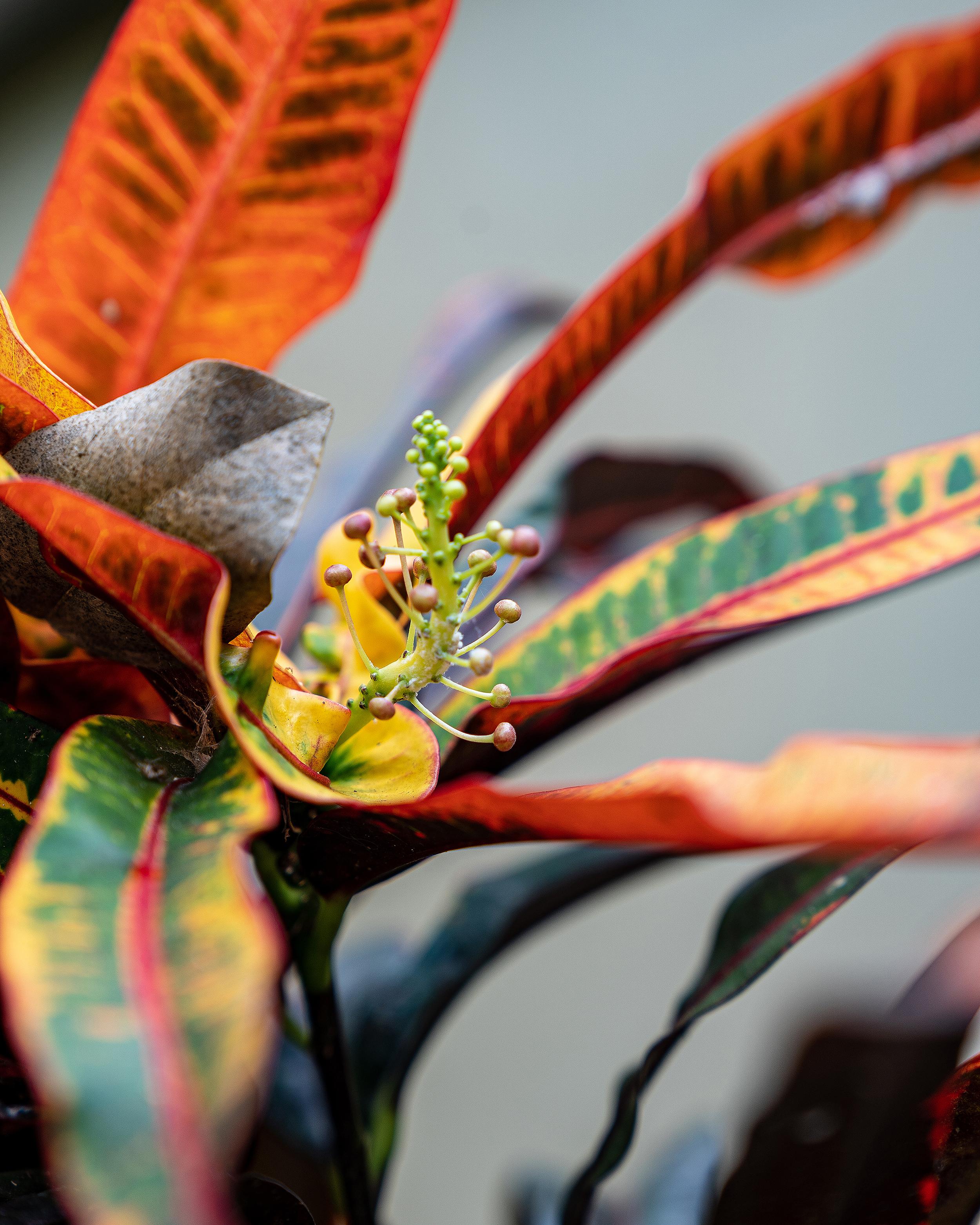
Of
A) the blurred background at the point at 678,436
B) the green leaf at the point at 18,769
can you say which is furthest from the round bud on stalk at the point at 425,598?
the blurred background at the point at 678,436

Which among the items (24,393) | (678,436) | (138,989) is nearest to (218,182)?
(24,393)

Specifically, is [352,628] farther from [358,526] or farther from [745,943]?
[745,943]

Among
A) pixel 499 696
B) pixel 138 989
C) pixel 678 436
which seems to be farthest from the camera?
pixel 678 436

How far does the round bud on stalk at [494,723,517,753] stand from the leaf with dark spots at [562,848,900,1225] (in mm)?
106

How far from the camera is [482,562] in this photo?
0.79ft

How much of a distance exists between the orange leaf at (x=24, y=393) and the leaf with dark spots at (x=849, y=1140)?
0.81 ft

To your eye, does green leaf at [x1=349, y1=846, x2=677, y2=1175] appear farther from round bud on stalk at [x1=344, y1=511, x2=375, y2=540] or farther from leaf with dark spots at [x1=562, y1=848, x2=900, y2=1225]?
round bud on stalk at [x1=344, y1=511, x2=375, y2=540]

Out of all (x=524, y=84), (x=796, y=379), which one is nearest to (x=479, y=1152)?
(x=796, y=379)

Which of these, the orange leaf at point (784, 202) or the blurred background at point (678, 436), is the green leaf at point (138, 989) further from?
the blurred background at point (678, 436)

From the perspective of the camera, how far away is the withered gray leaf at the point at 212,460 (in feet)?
0.63

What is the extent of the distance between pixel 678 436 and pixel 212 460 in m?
0.96

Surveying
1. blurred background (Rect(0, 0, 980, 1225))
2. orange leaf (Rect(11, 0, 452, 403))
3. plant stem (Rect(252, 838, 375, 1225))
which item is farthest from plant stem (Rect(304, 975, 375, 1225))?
blurred background (Rect(0, 0, 980, 1225))

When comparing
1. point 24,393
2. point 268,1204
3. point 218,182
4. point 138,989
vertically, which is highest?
point 218,182

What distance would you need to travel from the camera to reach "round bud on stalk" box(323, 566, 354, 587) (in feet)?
0.79
